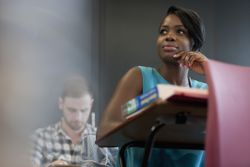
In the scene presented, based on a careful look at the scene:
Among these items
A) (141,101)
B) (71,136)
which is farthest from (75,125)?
(141,101)

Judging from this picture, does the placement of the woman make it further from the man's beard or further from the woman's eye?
the man's beard

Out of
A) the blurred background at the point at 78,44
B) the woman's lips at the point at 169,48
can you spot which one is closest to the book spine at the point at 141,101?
the woman's lips at the point at 169,48

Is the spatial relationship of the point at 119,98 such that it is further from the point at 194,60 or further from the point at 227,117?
the point at 227,117

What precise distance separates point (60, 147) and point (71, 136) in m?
0.10

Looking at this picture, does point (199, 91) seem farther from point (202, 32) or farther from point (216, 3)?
point (216, 3)

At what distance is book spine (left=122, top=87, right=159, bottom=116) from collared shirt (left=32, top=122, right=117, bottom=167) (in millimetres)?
1668

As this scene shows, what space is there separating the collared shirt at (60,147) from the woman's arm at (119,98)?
3.94ft

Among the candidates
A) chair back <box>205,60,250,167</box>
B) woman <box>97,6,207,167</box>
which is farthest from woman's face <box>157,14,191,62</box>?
chair back <box>205,60,250,167</box>

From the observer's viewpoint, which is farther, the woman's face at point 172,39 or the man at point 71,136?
the man at point 71,136

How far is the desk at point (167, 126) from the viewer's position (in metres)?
0.89

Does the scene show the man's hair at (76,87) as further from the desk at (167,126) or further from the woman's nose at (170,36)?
the desk at (167,126)

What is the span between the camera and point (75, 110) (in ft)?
9.34

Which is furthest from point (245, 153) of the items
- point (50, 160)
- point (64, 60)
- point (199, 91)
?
point (64, 60)

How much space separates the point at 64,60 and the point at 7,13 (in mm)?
448
